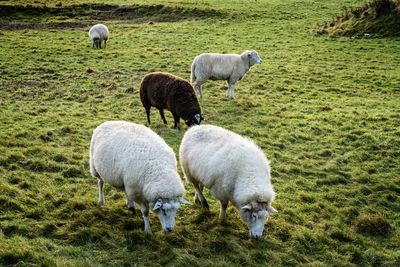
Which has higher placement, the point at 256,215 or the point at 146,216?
the point at 256,215

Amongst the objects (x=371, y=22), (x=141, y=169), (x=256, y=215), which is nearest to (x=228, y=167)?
(x=256, y=215)

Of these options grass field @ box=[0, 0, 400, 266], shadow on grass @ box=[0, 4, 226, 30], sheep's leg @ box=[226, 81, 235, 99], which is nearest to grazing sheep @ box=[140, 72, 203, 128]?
grass field @ box=[0, 0, 400, 266]

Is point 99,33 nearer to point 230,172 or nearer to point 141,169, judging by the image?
point 141,169

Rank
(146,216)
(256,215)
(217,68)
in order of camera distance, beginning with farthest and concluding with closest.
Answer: (217,68)
(146,216)
(256,215)

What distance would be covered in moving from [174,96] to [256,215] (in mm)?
6218

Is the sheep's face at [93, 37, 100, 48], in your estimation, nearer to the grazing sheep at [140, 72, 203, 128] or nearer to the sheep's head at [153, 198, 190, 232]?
the grazing sheep at [140, 72, 203, 128]

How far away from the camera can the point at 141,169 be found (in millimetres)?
A: 6973

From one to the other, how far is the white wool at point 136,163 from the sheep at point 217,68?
8154 mm

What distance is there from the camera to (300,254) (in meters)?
6.97

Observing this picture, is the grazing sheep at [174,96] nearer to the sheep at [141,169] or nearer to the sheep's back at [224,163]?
the sheep's back at [224,163]

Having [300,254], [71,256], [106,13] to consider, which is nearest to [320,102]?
[300,254]

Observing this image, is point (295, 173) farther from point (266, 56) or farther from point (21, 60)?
point (21, 60)

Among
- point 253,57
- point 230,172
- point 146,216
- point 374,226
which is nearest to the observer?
point 146,216

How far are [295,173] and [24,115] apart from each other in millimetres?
8686
